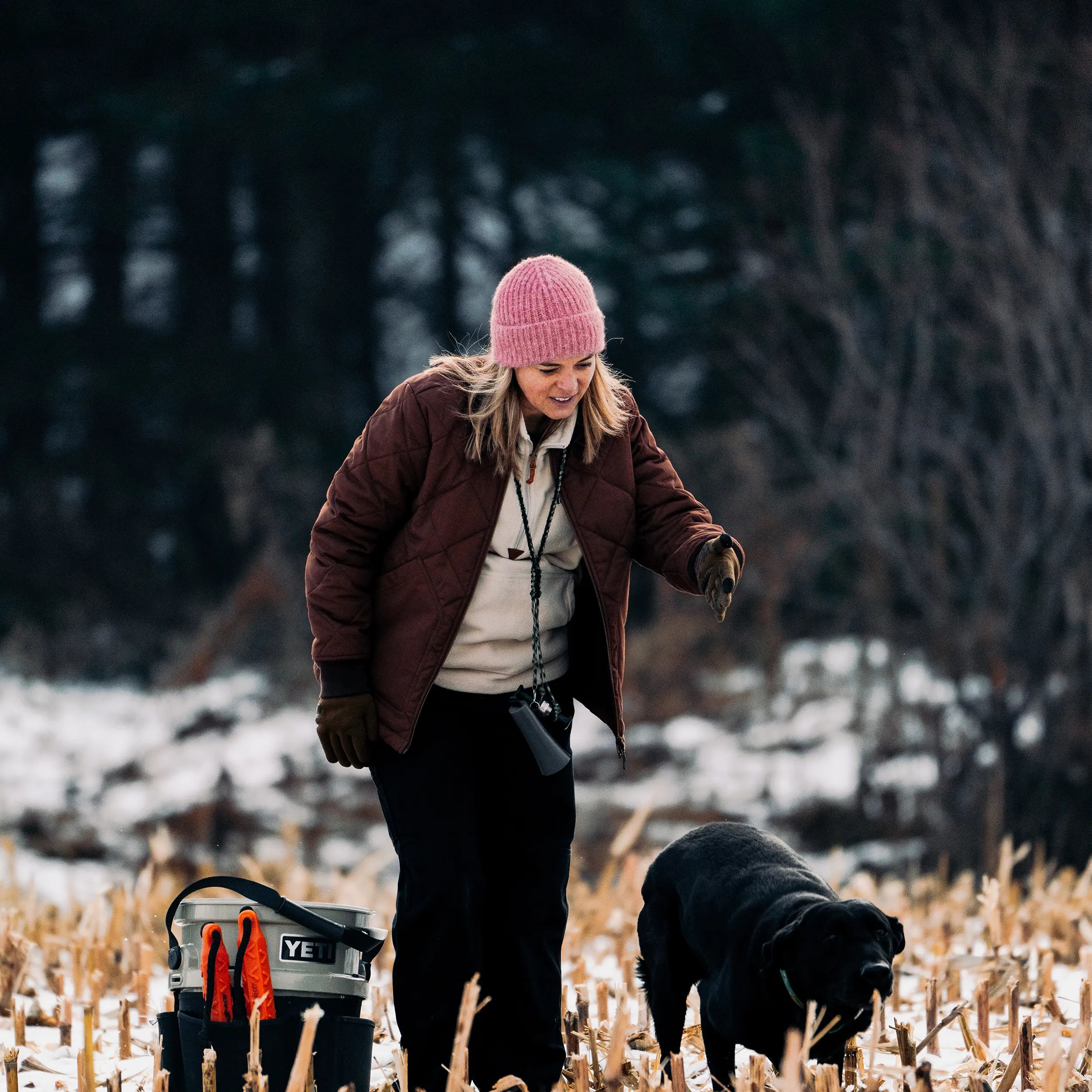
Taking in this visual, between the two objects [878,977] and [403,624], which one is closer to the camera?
[878,977]

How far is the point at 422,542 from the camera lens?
334 centimetres

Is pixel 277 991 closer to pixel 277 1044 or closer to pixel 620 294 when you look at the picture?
pixel 277 1044

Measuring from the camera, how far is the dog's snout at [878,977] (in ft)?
9.50

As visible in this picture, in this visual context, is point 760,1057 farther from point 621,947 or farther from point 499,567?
point 621,947

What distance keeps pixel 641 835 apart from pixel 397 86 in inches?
307

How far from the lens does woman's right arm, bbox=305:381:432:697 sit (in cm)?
330

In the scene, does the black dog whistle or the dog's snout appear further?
the black dog whistle

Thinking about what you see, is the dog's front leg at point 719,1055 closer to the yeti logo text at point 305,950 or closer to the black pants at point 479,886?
the black pants at point 479,886

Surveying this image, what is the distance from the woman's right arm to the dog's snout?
1.24 meters

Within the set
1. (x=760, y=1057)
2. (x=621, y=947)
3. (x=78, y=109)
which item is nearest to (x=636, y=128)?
(x=78, y=109)

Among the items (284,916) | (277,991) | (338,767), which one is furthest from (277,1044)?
Answer: (338,767)

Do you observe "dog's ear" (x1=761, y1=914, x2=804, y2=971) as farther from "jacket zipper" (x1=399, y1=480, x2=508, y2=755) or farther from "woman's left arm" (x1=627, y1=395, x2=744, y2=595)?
"jacket zipper" (x1=399, y1=480, x2=508, y2=755)

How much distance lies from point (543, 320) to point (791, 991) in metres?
1.51

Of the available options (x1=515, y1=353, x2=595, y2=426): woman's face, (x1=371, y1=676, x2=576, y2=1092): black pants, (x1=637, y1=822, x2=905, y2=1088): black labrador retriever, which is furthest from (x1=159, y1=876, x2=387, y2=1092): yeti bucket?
(x1=515, y1=353, x2=595, y2=426): woman's face
